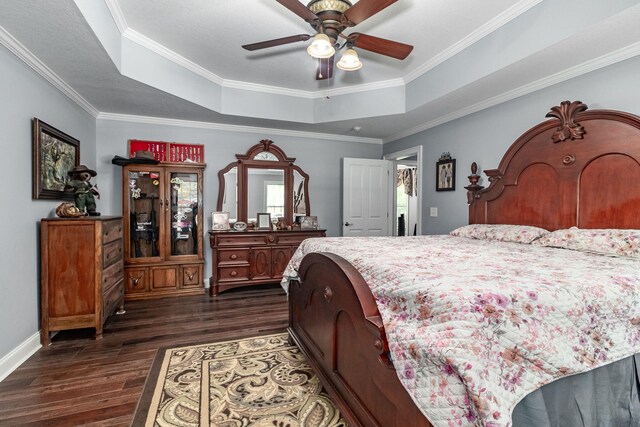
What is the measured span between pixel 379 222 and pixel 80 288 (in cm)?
394

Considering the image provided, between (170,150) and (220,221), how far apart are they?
3.83ft

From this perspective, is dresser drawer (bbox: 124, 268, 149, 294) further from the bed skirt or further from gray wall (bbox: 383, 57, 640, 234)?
the bed skirt

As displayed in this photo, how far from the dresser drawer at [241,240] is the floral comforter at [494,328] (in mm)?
2957

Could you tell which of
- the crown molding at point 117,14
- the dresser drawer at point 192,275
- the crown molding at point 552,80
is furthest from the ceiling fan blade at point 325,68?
the dresser drawer at point 192,275

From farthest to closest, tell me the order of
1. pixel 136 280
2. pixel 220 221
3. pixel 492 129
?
1. pixel 220 221
2. pixel 136 280
3. pixel 492 129

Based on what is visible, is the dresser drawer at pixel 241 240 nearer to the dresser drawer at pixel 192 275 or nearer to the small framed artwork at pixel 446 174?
the dresser drawer at pixel 192 275

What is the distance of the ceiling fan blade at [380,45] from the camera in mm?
2187

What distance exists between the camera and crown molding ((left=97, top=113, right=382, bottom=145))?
4.01 meters

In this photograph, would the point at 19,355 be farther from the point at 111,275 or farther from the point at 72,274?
the point at 111,275

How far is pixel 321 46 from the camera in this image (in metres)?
2.00

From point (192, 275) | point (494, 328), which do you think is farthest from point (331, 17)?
point (192, 275)

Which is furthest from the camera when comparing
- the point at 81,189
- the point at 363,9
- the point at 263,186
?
the point at 263,186

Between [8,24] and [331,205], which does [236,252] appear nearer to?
[331,205]

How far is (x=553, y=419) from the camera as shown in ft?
3.65
